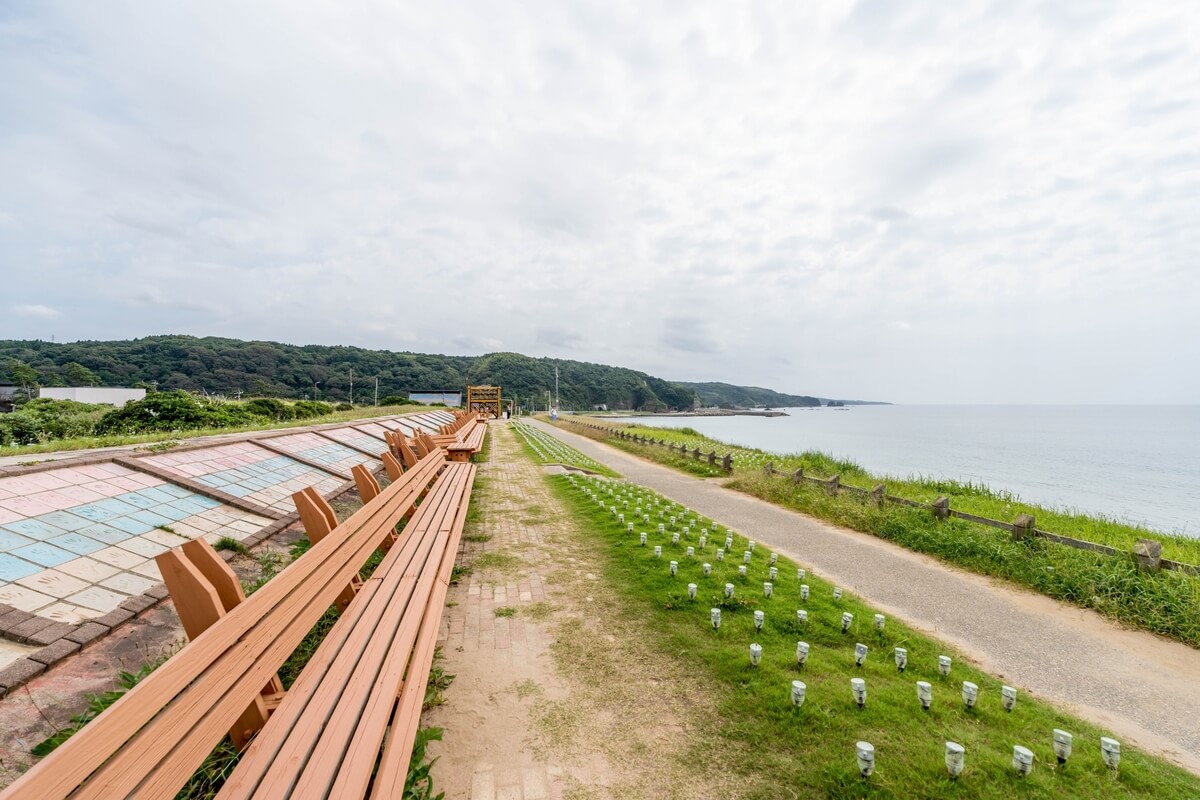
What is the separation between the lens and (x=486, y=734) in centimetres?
279

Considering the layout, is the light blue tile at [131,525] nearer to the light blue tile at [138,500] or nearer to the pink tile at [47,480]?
the light blue tile at [138,500]

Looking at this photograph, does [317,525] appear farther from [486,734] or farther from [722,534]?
[722,534]

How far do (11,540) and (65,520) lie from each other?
0.43 meters

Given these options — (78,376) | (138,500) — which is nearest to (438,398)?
(78,376)

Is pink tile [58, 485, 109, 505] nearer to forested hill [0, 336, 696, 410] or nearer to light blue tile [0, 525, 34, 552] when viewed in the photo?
light blue tile [0, 525, 34, 552]

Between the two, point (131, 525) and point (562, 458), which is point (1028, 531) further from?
point (562, 458)

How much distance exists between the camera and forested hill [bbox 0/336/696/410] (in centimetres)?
4934

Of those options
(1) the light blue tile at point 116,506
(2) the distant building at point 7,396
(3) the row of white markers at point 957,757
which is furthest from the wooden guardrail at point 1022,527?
(2) the distant building at point 7,396

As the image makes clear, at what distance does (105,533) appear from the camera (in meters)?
3.49

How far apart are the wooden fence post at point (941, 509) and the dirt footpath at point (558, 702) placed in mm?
5685

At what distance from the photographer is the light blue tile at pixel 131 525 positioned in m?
3.63

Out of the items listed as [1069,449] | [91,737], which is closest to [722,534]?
[91,737]

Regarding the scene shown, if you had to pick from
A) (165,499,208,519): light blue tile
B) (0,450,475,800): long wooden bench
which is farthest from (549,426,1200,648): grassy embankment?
(165,499,208,519): light blue tile

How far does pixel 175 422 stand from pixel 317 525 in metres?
14.3
